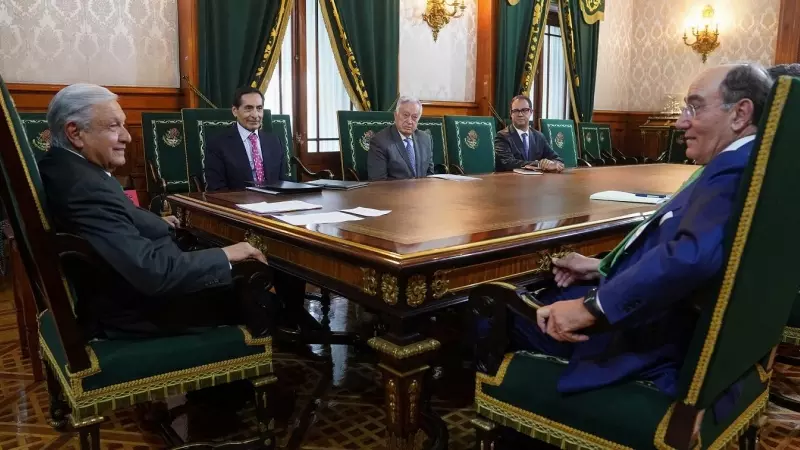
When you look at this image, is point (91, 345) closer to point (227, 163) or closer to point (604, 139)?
point (227, 163)

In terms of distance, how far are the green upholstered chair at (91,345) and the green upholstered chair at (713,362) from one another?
656mm

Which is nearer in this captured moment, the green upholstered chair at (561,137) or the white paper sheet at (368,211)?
the white paper sheet at (368,211)

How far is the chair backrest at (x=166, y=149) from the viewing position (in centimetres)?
408

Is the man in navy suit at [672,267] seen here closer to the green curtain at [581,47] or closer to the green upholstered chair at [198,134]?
the green upholstered chair at [198,134]

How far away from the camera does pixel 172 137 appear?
4168 mm

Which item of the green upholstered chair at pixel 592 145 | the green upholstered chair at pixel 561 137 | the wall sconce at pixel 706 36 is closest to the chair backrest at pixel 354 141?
the green upholstered chair at pixel 561 137

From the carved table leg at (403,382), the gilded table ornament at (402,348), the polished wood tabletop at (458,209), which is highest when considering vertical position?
the polished wood tabletop at (458,209)

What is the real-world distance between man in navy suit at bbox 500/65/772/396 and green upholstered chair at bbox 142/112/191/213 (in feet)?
10.8

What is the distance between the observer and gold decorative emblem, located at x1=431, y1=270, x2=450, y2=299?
4.87ft

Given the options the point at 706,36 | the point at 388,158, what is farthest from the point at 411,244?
the point at 706,36

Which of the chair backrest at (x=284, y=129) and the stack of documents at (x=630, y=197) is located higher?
the chair backrest at (x=284, y=129)

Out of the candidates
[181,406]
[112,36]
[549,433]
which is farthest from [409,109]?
[549,433]

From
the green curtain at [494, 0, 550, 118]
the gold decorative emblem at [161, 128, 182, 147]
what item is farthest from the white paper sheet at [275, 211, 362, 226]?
the green curtain at [494, 0, 550, 118]

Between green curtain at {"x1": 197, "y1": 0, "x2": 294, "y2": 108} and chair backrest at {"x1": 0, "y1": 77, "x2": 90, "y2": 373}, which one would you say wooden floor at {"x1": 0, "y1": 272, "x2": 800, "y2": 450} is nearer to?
chair backrest at {"x1": 0, "y1": 77, "x2": 90, "y2": 373}
